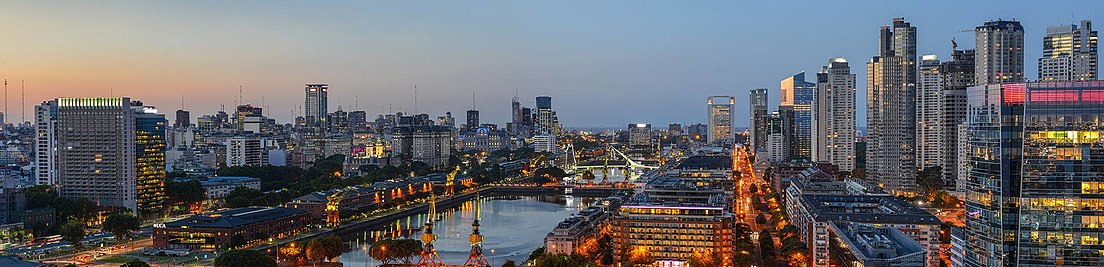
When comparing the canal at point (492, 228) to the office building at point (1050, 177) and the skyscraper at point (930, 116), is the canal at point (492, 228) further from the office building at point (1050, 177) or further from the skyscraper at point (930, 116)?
the skyscraper at point (930, 116)

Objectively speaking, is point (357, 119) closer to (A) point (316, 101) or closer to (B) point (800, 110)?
(A) point (316, 101)

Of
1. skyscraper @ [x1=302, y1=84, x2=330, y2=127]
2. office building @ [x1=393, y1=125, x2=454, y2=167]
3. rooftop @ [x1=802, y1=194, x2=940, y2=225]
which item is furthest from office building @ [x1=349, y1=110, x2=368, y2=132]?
rooftop @ [x1=802, y1=194, x2=940, y2=225]

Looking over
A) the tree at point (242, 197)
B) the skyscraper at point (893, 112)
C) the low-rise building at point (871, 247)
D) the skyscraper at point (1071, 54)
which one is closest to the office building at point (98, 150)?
the tree at point (242, 197)

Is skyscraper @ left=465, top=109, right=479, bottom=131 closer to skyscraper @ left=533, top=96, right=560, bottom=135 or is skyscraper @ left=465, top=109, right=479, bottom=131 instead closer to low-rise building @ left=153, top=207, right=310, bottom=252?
skyscraper @ left=533, top=96, right=560, bottom=135

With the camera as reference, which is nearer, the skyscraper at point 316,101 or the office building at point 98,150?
the office building at point 98,150

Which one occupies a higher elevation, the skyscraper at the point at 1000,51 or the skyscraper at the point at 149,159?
the skyscraper at the point at 1000,51

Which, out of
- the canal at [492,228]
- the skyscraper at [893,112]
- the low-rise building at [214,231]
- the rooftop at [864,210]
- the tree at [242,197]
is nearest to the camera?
the rooftop at [864,210]
